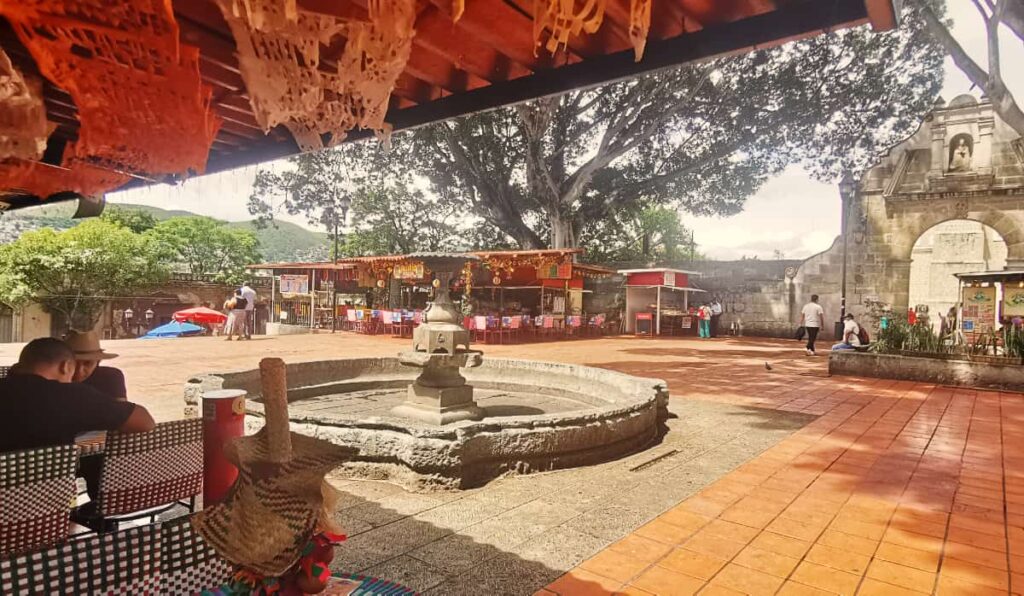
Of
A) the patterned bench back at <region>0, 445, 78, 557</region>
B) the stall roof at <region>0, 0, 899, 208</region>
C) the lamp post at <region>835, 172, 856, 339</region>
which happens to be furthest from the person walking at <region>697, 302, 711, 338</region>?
the patterned bench back at <region>0, 445, 78, 557</region>

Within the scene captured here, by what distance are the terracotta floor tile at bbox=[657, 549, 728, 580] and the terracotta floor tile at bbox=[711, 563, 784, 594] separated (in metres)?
0.05

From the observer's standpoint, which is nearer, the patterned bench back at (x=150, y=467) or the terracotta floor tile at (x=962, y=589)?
the patterned bench back at (x=150, y=467)

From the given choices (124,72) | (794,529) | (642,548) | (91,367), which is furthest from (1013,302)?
(91,367)

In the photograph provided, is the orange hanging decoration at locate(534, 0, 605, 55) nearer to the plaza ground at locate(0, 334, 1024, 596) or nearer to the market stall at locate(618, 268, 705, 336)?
the plaza ground at locate(0, 334, 1024, 596)

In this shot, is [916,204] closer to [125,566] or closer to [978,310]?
[978,310]

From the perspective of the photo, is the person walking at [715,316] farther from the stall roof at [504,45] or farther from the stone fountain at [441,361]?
the stall roof at [504,45]

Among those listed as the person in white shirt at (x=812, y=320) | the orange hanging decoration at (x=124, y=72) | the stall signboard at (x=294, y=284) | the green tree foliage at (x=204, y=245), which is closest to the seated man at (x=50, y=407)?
the orange hanging decoration at (x=124, y=72)

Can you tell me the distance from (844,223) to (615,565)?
1948 centimetres

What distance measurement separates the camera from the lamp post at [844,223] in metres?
16.3

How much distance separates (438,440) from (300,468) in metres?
2.48

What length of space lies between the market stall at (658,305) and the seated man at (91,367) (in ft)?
58.9

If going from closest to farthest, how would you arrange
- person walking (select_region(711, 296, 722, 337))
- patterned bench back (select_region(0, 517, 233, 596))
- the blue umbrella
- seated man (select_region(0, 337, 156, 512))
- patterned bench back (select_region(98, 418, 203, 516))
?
patterned bench back (select_region(0, 517, 233, 596)), seated man (select_region(0, 337, 156, 512)), patterned bench back (select_region(98, 418, 203, 516)), the blue umbrella, person walking (select_region(711, 296, 722, 337))

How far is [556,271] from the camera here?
16812 millimetres

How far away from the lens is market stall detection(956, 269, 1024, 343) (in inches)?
438
